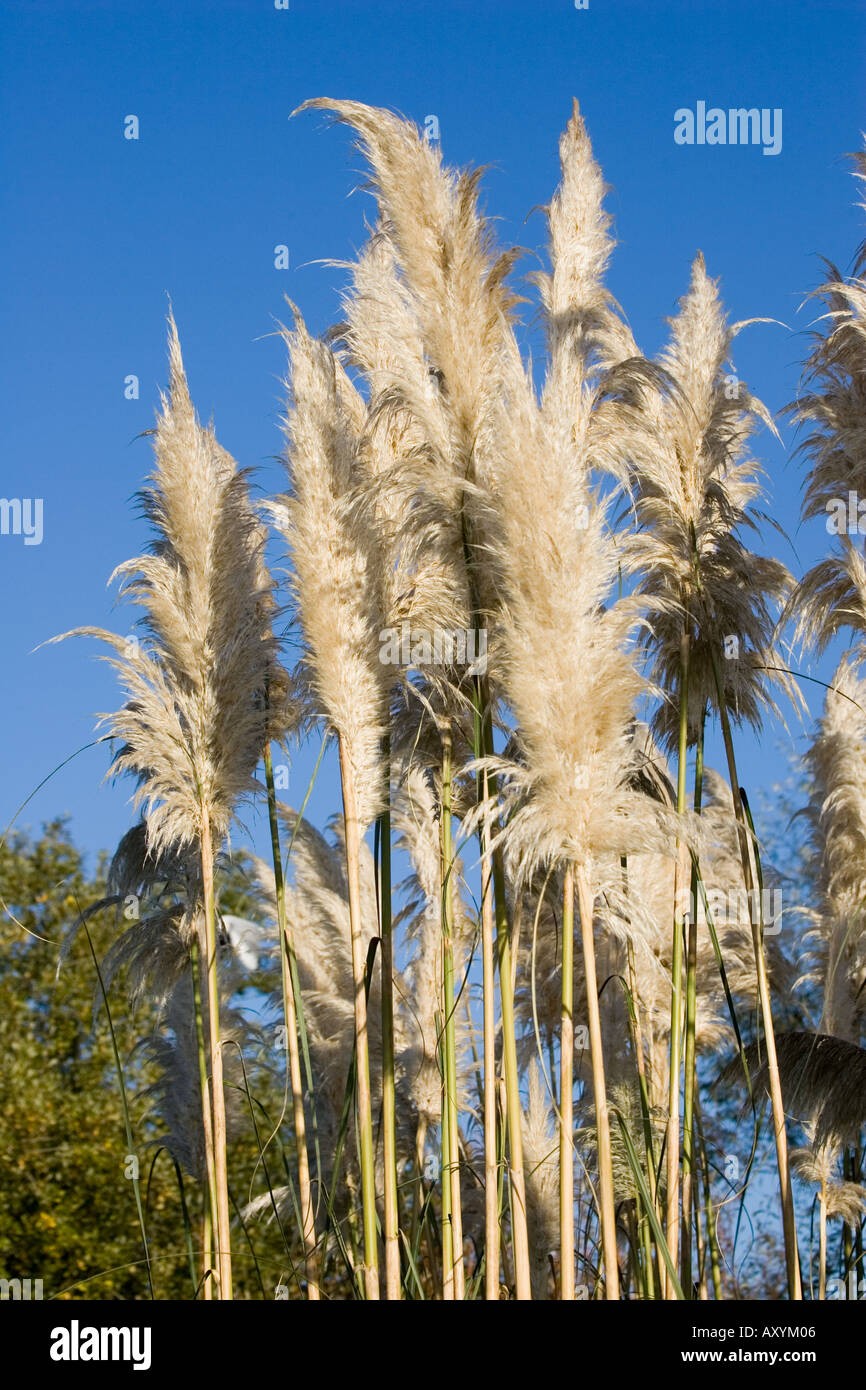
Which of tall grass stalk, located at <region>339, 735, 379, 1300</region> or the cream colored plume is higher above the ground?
the cream colored plume

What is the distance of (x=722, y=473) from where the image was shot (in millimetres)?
4984

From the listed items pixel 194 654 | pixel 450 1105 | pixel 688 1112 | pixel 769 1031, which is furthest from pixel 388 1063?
pixel 194 654

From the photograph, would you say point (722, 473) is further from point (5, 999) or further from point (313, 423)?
point (5, 999)

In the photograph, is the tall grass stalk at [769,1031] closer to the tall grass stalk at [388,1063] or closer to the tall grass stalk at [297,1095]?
the tall grass stalk at [388,1063]

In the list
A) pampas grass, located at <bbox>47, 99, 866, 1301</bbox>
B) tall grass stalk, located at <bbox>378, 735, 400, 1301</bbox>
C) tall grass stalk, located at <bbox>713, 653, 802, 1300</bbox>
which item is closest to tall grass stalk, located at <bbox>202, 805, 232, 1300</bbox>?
pampas grass, located at <bbox>47, 99, 866, 1301</bbox>

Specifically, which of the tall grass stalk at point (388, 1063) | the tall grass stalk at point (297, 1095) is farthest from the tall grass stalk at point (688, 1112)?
the tall grass stalk at point (297, 1095)

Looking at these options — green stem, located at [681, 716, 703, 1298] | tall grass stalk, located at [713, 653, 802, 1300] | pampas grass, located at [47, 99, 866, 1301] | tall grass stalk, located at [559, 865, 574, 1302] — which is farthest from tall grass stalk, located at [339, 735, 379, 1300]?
tall grass stalk, located at [713, 653, 802, 1300]

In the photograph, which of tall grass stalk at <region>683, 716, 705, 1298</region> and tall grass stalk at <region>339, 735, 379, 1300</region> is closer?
tall grass stalk at <region>339, 735, 379, 1300</region>

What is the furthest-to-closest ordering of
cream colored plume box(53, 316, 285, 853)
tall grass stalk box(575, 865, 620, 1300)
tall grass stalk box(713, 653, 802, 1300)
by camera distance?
cream colored plume box(53, 316, 285, 853) → tall grass stalk box(713, 653, 802, 1300) → tall grass stalk box(575, 865, 620, 1300)

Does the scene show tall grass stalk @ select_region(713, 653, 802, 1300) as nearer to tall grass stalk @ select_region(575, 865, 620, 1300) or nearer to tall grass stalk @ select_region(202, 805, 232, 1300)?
tall grass stalk @ select_region(575, 865, 620, 1300)

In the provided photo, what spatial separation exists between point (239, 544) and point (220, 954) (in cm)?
196

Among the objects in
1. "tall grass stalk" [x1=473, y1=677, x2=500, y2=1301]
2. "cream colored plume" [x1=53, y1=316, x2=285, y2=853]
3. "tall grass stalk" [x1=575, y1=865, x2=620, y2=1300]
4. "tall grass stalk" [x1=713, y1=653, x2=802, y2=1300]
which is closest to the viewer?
"tall grass stalk" [x1=575, y1=865, x2=620, y2=1300]

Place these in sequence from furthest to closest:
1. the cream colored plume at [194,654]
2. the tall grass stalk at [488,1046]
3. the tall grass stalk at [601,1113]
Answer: the cream colored plume at [194,654] → the tall grass stalk at [488,1046] → the tall grass stalk at [601,1113]
